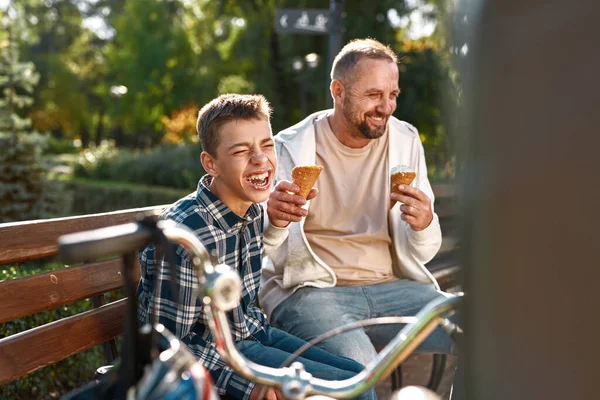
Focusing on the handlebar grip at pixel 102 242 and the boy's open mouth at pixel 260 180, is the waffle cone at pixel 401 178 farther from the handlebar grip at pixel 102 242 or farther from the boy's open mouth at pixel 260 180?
the handlebar grip at pixel 102 242

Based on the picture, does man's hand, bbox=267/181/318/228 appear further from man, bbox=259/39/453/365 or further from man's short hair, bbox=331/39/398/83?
man's short hair, bbox=331/39/398/83

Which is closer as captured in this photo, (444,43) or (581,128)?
(581,128)

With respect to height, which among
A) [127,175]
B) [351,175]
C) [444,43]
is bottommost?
[127,175]

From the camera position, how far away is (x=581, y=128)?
3.47 feet

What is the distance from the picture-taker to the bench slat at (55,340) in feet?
7.48

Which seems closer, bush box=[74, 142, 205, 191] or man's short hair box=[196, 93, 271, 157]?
man's short hair box=[196, 93, 271, 157]

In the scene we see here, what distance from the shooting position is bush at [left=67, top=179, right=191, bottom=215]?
55.1ft

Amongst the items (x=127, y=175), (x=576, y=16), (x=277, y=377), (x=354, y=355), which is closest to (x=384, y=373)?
(x=277, y=377)

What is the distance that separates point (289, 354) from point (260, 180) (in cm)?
60

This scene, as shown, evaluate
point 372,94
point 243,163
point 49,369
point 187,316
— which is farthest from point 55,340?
point 372,94

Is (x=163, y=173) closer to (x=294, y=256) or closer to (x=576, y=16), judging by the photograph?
(x=294, y=256)

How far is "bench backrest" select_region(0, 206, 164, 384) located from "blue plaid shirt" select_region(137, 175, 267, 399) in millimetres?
294

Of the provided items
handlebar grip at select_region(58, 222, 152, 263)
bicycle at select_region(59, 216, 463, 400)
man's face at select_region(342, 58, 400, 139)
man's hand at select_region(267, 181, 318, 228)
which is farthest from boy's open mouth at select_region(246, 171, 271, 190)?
handlebar grip at select_region(58, 222, 152, 263)

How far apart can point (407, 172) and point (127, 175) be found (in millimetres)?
19097
